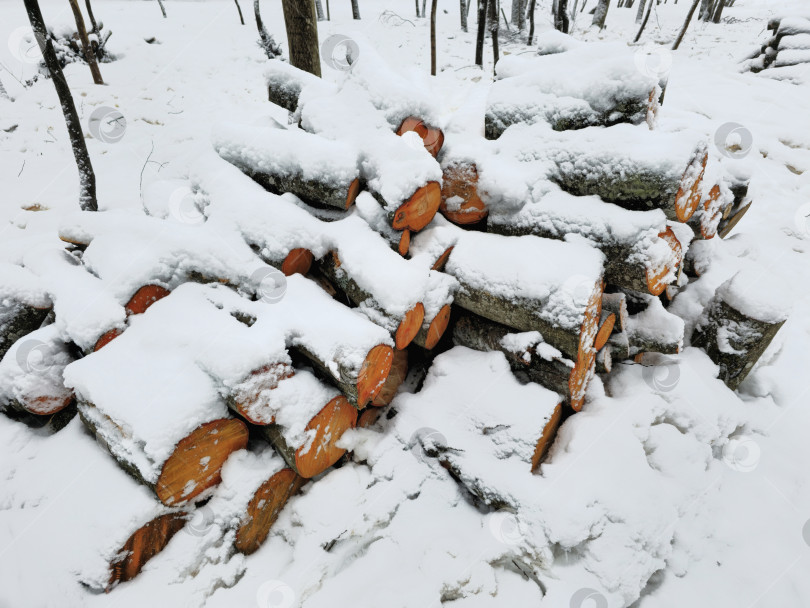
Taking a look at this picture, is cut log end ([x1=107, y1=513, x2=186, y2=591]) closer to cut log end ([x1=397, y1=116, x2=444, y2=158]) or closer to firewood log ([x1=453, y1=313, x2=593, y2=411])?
firewood log ([x1=453, y1=313, x2=593, y2=411])

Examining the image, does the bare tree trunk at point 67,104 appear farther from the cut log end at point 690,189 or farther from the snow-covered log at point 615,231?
the cut log end at point 690,189

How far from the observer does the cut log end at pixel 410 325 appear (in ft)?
8.05

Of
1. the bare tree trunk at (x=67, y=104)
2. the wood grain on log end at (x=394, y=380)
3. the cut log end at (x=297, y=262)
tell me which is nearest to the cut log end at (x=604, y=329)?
the wood grain on log end at (x=394, y=380)

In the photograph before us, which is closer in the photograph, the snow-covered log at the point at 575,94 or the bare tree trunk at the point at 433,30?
the snow-covered log at the point at 575,94

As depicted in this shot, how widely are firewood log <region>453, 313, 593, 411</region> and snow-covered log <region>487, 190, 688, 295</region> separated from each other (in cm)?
61

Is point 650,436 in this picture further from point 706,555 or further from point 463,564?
point 463,564

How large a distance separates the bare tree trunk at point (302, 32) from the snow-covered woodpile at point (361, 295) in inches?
87.0

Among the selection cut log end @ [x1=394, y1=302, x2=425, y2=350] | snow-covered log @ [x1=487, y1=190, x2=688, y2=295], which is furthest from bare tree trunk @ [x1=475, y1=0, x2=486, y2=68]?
cut log end @ [x1=394, y1=302, x2=425, y2=350]

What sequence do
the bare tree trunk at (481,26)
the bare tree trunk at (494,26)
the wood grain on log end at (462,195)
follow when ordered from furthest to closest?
1. the bare tree trunk at (494,26)
2. the bare tree trunk at (481,26)
3. the wood grain on log end at (462,195)

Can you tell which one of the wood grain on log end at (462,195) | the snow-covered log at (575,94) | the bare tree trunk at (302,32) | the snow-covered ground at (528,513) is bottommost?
the snow-covered ground at (528,513)

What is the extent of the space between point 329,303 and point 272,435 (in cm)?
80

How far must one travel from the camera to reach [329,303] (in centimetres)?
256

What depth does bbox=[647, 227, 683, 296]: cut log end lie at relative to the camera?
2.48 metres

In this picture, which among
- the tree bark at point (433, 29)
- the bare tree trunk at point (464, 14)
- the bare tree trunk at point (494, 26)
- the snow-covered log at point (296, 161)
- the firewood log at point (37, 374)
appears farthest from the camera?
the bare tree trunk at point (464, 14)
